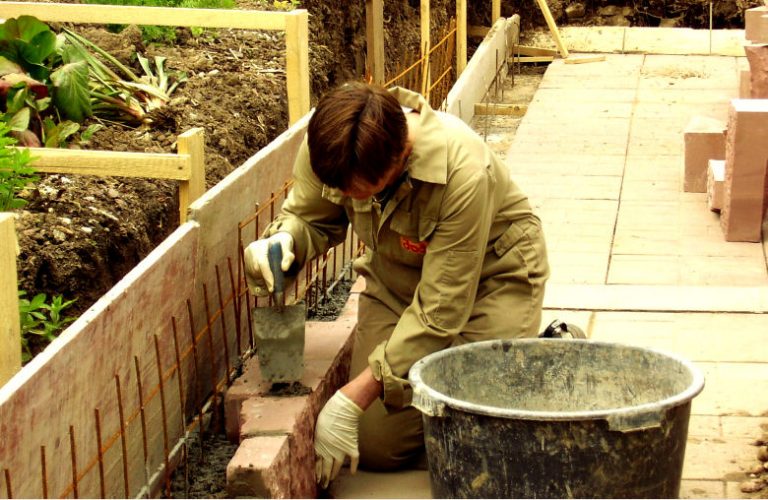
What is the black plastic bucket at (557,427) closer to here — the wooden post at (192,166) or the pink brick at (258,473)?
the pink brick at (258,473)

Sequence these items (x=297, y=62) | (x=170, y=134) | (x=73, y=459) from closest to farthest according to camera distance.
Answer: (x=73, y=459), (x=297, y=62), (x=170, y=134)

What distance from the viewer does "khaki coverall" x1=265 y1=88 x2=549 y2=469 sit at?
3504 millimetres

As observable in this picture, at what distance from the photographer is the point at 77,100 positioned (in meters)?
5.82

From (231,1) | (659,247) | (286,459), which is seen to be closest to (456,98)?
(231,1)

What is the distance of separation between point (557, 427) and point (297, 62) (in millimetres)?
2804

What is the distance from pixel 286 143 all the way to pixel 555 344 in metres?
1.76

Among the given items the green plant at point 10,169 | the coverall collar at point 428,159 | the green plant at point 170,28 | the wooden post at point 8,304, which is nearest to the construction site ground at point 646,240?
the coverall collar at point 428,159

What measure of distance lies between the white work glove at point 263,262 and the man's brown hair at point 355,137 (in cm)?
50

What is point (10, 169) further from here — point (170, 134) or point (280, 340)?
point (170, 134)

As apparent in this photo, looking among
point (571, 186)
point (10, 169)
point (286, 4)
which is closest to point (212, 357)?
point (10, 169)

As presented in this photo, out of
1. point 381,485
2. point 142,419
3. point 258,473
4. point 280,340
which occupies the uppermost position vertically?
point 280,340

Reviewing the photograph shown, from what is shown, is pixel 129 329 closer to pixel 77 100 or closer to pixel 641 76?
pixel 77 100

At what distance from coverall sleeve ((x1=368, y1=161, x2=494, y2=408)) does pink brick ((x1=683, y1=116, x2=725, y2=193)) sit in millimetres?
3885

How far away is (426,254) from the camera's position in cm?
358
